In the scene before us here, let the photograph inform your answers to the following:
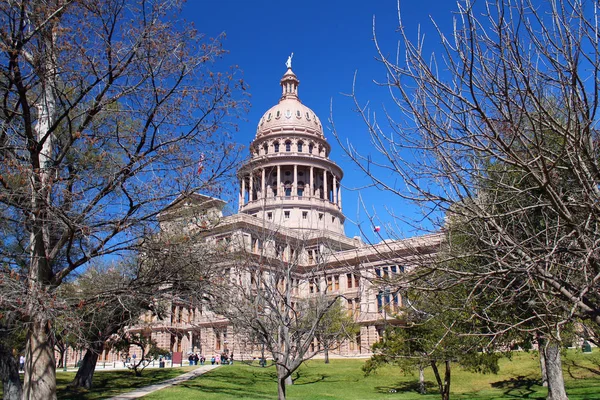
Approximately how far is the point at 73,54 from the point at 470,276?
26.0 ft

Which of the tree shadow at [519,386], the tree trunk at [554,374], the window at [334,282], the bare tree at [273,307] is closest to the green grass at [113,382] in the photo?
the bare tree at [273,307]

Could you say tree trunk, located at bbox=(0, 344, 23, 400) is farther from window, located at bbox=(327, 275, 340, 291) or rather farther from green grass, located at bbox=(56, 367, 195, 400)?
window, located at bbox=(327, 275, 340, 291)

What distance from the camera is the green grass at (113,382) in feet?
80.7

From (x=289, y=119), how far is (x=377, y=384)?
2482 inches

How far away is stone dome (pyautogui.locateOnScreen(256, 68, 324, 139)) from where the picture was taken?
89.7 m

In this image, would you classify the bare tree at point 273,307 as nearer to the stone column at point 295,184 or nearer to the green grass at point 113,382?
the green grass at point 113,382

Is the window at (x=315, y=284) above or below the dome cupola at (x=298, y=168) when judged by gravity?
below

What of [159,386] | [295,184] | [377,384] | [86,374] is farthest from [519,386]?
[295,184]

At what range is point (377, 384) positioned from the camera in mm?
33562

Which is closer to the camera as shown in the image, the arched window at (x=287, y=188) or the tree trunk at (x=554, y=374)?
the tree trunk at (x=554, y=374)

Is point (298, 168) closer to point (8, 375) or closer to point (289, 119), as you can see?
point (289, 119)

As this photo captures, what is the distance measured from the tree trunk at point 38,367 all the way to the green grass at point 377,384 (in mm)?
14992

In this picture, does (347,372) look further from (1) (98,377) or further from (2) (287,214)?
(2) (287,214)

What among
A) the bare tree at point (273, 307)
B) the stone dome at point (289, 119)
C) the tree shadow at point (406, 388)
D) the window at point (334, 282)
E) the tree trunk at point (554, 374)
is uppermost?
the stone dome at point (289, 119)
